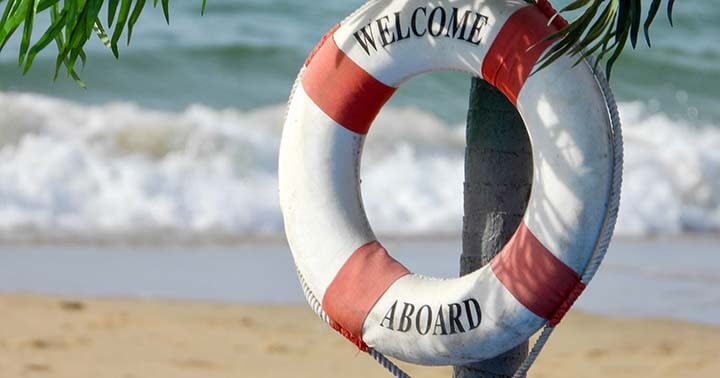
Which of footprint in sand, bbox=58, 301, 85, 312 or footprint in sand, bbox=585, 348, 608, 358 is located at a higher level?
footprint in sand, bbox=58, 301, 85, 312

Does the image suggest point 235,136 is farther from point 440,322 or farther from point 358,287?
point 440,322

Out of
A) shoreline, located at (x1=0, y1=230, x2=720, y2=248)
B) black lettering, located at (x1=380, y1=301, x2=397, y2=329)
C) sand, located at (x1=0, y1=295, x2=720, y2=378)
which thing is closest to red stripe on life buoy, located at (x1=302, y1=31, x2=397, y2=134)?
black lettering, located at (x1=380, y1=301, x2=397, y2=329)

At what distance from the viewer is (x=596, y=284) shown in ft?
17.3

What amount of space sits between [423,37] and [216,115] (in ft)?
20.6

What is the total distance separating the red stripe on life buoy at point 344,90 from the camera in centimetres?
255

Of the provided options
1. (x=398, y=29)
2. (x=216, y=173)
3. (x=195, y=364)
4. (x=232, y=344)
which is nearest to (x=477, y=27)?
(x=398, y=29)

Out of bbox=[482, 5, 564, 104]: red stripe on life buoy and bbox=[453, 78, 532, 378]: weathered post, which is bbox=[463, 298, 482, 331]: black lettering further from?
bbox=[482, 5, 564, 104]: red stripe on life buoy

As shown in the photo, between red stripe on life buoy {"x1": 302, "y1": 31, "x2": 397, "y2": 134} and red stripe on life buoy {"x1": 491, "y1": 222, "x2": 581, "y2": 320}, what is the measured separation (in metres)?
0.40

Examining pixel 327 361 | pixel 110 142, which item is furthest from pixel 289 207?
pixel 110 142

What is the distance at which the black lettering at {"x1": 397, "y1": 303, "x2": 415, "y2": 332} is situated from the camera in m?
2.46

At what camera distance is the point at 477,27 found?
2412 mm

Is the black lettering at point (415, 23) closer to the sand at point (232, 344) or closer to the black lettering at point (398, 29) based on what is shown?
the black lettering at point (398, 29)

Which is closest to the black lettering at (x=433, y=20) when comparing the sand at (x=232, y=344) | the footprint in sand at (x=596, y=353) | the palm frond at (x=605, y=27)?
the palm frond at (x=605, y=27)

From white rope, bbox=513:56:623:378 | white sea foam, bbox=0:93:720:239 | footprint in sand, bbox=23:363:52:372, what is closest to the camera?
white rope, bbox=513:56:623:378
